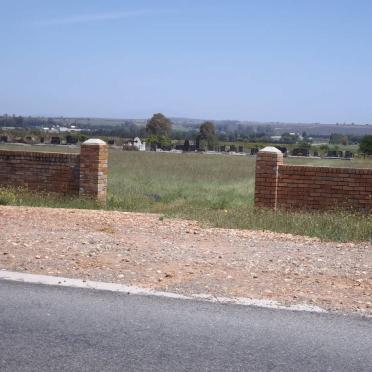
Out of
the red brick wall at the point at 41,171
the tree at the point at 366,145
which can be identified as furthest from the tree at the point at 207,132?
the red brick wall at the point at 41,171

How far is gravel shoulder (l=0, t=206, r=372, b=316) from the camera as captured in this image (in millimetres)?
7293

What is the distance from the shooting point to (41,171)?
15.6 m

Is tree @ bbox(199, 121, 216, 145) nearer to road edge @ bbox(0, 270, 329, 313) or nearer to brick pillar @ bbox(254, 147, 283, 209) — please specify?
brick pillar @ bbox(254, 147, 283, 209)

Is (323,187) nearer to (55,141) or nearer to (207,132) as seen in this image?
(55,141)

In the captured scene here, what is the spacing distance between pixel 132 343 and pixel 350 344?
5.95ft

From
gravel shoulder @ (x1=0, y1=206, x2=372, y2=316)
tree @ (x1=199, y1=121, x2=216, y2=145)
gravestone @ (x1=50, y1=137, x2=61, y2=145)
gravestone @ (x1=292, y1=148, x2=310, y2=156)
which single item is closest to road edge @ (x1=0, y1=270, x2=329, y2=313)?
gravel shoulder @ (x1=0, y1=206, x2=372, y2=316)

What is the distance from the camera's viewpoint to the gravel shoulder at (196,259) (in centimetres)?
729

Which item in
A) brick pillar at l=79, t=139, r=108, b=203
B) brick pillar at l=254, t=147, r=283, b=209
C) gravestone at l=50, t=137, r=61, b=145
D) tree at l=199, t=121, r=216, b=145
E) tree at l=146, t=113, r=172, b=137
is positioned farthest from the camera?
tree at l=146, t=113, r=172, b=137

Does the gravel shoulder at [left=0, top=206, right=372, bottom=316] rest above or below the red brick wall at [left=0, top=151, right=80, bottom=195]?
below

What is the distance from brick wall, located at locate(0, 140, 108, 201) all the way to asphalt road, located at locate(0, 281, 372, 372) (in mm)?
7829

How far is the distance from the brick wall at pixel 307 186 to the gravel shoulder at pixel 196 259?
9.61 feet

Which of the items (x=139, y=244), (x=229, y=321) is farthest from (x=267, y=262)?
(x=229, y=321)

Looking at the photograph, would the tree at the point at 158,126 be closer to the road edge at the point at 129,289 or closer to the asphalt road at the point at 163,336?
the road edge at the point at 129,289

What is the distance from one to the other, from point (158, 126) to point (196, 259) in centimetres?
11795
